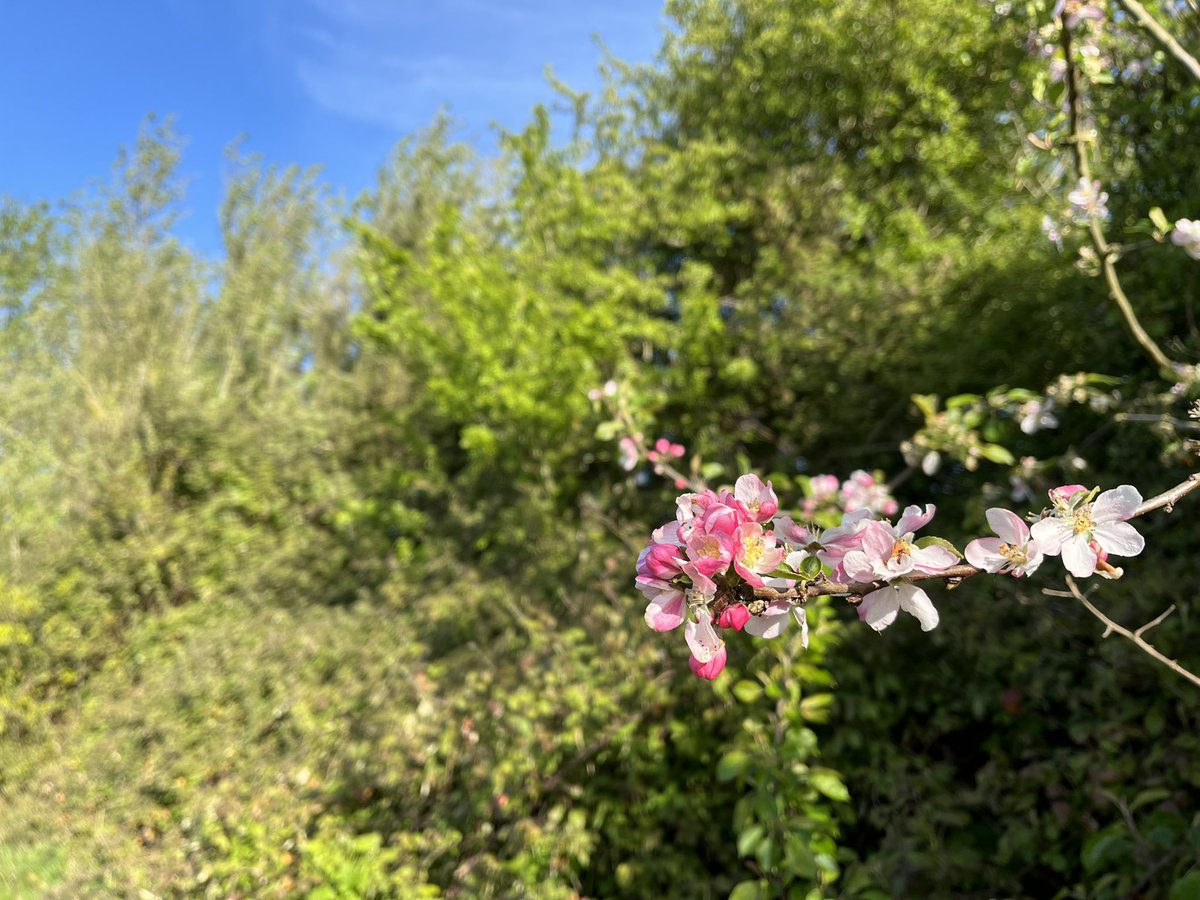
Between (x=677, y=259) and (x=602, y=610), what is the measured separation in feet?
15.3

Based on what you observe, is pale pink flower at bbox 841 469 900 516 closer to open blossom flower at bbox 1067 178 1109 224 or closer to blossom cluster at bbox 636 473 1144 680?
open blossom flower at bbox 1067 178 1109 224

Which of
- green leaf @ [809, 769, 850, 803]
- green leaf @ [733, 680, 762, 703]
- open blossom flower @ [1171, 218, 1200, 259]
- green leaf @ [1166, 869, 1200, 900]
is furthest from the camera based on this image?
green leaf @ [733, 680, 762, 703]

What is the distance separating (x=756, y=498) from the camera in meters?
0.76

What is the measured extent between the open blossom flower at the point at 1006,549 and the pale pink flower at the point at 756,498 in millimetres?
213

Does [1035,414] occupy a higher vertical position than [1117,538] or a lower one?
higher

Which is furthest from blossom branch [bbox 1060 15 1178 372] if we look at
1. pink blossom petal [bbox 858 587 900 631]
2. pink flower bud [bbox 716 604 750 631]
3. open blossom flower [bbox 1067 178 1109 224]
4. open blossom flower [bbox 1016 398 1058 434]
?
pink flower bud [bbox 716 604 750 631]

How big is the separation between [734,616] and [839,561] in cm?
15

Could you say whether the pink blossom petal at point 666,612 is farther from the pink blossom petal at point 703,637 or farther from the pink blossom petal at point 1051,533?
the pink blossom petal at point 1051,533

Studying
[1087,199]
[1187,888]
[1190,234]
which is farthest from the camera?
[1087,199]

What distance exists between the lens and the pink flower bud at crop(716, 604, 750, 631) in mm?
669

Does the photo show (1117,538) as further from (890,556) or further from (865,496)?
(865,496)

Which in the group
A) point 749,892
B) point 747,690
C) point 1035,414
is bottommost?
point 749,892

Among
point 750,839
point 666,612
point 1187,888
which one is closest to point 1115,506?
point 666,612

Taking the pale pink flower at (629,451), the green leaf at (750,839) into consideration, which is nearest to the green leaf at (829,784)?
the green leaf at (750,839)
